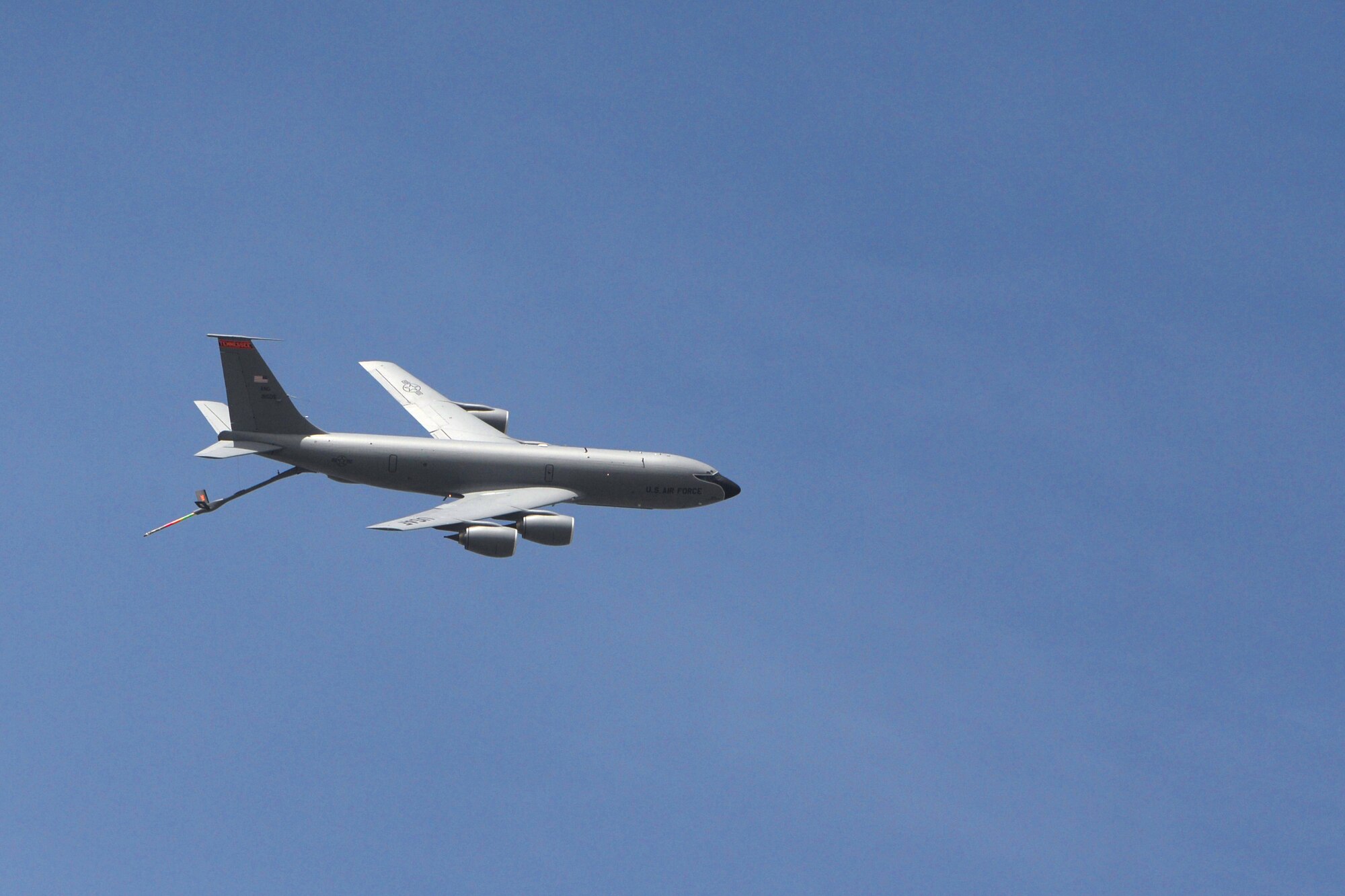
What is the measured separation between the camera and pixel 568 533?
299 ft

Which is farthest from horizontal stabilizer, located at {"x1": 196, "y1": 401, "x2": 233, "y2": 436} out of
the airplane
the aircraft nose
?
the aircraft nose

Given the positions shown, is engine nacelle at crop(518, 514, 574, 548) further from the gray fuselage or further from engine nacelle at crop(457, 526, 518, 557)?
the gray fuselage

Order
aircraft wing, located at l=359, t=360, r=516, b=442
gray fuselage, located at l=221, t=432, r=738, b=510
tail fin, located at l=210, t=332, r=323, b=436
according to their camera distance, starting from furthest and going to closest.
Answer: aircraft wing, located at l=359, t=360, r=516, b=442
gray fuselage, located at l=221, t=432, r=738, b=510
tail fin, located at l=210, t=332, r=323, b=436

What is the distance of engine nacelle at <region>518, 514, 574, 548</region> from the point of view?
90.8 m

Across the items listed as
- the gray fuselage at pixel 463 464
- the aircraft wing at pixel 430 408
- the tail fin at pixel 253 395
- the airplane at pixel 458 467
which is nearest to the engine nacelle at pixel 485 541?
the airplane at pixel 458 467

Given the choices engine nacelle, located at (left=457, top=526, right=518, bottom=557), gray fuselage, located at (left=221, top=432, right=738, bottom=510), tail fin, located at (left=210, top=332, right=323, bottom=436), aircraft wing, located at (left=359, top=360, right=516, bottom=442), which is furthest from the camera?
aircraft wing, located at (left=359, top=360, right=516, bottom=442)

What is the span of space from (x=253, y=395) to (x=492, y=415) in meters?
18.1

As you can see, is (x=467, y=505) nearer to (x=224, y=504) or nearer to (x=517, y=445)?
(x=517, y=445)

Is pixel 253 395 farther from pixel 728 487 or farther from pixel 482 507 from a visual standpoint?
pixel 728 487

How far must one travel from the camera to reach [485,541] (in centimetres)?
8862

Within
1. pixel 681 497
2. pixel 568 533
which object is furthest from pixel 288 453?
pixel 681 497

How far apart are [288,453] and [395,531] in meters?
12.9

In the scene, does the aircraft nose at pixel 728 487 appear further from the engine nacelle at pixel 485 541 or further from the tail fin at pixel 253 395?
the tail fin at pixel 253 395

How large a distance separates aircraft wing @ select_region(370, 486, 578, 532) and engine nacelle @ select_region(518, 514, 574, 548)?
3.17 feet
